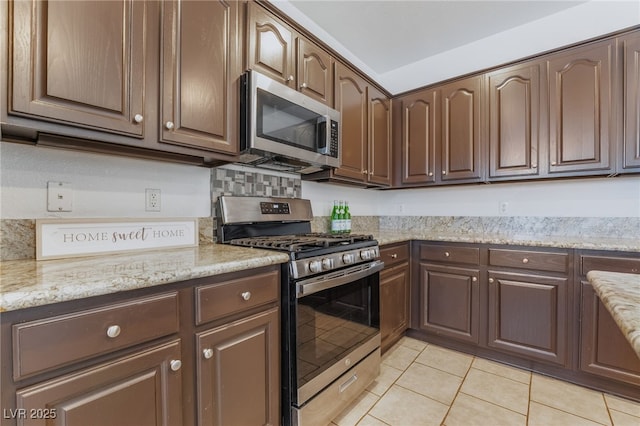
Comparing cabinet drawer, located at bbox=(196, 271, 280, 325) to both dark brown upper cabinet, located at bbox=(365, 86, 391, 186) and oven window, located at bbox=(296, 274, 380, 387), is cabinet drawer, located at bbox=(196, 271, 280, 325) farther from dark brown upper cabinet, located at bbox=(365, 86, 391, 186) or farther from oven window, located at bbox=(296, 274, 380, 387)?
dark brown upper cabinet, located at bbox=(365, 86, 391, 186)

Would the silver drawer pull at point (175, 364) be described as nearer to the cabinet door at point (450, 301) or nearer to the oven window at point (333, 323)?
the oven window at point (333, 323)

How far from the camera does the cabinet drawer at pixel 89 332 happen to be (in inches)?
27.4

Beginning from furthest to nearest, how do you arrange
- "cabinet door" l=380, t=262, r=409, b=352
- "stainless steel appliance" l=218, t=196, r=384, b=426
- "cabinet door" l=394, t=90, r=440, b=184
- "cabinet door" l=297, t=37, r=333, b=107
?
1. "cabinet door" l=394, t=90, r=440, b=184
2. "cabinet door" l=380, t=262, r=409, b=352
3. "cabinet door" l=297, t=37, r=333, b=107
4. "stainless steel appliance" l=218, t=196, r=384, b=426

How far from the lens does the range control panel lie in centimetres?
192

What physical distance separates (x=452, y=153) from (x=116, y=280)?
2.58m

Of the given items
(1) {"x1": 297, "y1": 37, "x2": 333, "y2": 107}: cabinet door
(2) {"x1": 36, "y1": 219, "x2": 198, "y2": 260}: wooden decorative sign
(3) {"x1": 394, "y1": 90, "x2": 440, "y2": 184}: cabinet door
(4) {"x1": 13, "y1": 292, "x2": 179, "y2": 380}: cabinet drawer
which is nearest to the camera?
(4) {"x1": 13, "y1": 292, "x2": 179, "y2": 380}: cabinet drawer

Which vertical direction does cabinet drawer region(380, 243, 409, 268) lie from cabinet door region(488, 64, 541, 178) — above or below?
below

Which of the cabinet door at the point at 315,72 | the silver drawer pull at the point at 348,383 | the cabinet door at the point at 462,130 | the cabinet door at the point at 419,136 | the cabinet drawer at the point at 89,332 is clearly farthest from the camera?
the cabinet door at the point at 419,136

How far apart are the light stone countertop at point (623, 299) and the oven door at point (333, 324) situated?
999mm

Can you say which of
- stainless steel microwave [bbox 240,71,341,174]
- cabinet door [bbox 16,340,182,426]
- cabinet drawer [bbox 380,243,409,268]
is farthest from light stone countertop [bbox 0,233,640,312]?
cabinet drawer [bbox 380,243,409,268]

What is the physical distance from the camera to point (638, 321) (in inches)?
20.0

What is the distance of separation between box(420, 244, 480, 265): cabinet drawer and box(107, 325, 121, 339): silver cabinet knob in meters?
2.13

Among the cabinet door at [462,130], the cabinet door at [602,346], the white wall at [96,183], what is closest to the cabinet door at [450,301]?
the cabinet door at [602,346]

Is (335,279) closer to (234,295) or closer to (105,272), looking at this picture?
(234,295)
